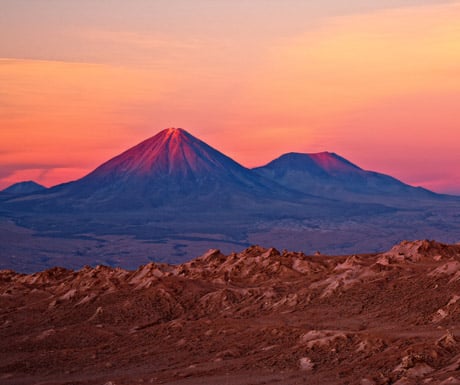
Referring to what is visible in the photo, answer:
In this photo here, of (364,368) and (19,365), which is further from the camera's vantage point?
(19,365)

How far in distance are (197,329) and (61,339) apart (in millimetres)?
6634

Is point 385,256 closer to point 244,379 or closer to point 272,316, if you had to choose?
point 272,316

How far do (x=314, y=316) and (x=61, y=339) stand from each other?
36.7ft

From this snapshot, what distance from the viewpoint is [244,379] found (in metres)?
28.9

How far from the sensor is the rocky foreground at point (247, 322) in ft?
94.5

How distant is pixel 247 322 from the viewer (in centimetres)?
3953

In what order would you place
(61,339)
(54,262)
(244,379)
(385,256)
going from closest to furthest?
(244,379)
(61,339)
(385,256)
(54,262)

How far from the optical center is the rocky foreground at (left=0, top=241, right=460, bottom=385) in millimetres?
28812

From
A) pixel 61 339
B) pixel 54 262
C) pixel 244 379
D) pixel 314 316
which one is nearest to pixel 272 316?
pixel 314 316

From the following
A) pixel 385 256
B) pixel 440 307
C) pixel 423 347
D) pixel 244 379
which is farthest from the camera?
pixel 385 256

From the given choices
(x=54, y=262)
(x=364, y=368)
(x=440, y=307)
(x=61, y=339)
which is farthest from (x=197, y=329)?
(x=54, y=262)

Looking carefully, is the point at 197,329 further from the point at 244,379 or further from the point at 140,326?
the point at 244,379

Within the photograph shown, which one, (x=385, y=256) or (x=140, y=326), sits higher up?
(x=385, y=256)

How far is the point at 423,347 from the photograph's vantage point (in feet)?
88.9
